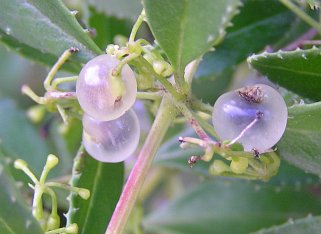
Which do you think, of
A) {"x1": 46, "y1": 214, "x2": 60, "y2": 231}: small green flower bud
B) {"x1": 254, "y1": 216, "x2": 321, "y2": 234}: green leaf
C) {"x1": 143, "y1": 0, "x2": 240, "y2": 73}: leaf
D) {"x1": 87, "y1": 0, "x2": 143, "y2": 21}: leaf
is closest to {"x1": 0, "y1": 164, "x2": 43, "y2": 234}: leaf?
{"x1": 46, "y1": 214, "x2": 60, "y2": 231}: small green flower bud

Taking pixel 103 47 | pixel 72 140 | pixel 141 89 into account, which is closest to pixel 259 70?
pixel 141 89

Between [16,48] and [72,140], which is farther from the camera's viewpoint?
[72,140]

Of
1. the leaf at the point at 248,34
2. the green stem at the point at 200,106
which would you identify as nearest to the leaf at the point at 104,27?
the leaf at the point at 248,34

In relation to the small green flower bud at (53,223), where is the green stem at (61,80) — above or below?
above

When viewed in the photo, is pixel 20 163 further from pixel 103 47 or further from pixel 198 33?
pixel 103 47

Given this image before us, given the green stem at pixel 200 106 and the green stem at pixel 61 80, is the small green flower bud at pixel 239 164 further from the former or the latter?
the green stem at pixel 61 80

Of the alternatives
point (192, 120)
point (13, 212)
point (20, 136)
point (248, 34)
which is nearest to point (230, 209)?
point (248, 34)
